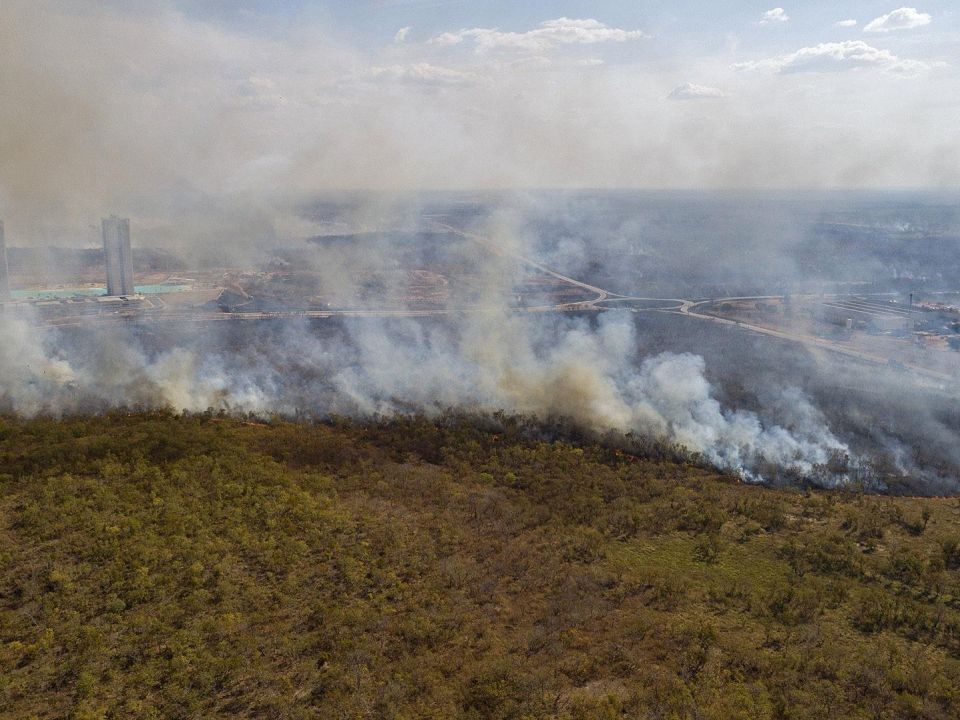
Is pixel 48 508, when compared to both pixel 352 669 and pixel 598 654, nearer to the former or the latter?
pixel 352 669

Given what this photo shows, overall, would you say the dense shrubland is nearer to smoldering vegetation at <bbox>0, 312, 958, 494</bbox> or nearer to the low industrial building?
smoldering vegetation at <bbox>0, 312, 958, 494</bbox>

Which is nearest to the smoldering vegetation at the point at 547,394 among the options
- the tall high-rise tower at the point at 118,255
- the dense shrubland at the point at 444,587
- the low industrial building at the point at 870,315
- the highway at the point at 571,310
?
the dense shrubland at the point at 444,587

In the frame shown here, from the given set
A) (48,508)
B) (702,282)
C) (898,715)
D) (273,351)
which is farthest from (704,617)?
(702,282)

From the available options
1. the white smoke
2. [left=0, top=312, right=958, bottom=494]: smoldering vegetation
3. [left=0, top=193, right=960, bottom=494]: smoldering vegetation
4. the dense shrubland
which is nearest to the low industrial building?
[left=0, top=193, right=960, bottom=494]: smoldering vegetation

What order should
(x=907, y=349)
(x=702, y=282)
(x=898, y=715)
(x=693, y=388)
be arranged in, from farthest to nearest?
(x=702, y=282)
(x=907, y=349)
(x=693, y=388)
(x=898, y=715)

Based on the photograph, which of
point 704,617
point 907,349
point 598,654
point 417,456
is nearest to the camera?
point 598,654

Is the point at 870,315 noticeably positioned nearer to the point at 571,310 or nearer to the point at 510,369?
the point at 571,310
